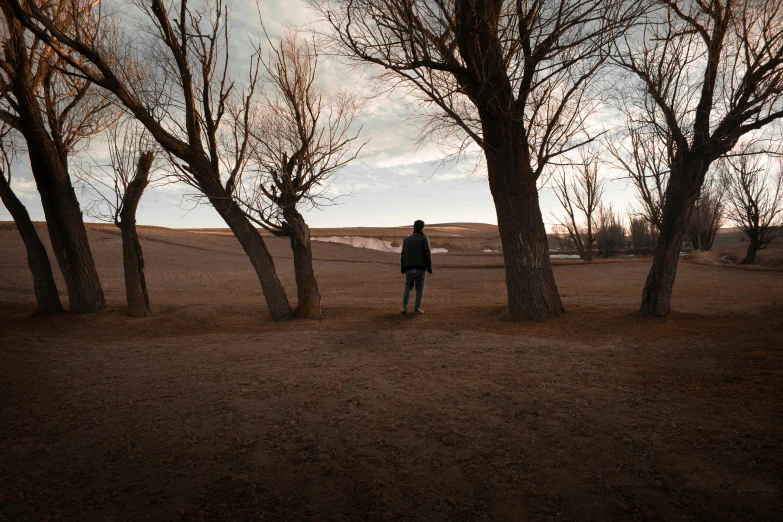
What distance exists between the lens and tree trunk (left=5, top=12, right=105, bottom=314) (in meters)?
8.46

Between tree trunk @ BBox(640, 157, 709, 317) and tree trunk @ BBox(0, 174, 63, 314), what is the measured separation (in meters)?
12.4

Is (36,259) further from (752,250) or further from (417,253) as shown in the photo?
(752,250)


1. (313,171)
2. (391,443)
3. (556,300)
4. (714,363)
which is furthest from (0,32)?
(714,363)

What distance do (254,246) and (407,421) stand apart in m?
6.42

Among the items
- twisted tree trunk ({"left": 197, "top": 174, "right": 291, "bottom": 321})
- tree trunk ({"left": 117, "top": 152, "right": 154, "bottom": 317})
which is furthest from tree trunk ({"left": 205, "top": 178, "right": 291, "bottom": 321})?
tree trunk ({"left": 117, "top": 152, "right": 154, "bottom": 317})

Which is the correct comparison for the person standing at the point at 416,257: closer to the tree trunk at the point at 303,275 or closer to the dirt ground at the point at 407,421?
the dirt ground at the point at 407,421

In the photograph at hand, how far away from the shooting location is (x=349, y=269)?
23.8 meters

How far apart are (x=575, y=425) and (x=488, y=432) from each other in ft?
2.21

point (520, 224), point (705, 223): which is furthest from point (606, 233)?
point (520, 224)

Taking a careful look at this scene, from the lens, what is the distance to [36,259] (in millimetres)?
9375

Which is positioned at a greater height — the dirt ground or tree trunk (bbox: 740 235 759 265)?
tree trunk (bbox: 740 235 759 265)

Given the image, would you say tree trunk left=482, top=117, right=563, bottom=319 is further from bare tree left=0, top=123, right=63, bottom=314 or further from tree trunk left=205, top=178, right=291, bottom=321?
bare tree left=0, top=123, right=63, bottom=314

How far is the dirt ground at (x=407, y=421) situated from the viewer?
2.28 meters

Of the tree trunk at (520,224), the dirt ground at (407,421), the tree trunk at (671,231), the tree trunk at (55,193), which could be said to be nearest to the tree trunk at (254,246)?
the dirt ground at (407,421)
